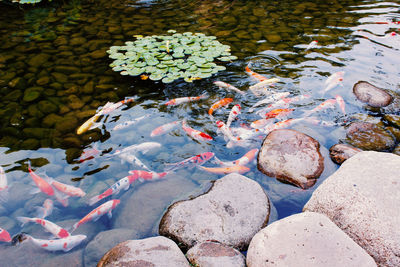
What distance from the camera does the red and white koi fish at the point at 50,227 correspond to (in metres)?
3.17

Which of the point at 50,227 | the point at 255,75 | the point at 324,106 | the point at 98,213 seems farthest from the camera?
the point at 255,75

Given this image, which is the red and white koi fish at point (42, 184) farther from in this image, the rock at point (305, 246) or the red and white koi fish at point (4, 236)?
the rock at point (305, 246)

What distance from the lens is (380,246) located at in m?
2.56

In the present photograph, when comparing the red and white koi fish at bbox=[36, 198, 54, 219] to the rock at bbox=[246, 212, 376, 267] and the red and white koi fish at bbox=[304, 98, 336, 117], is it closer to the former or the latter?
the rock at bbox=[246, 212, 376, 267]

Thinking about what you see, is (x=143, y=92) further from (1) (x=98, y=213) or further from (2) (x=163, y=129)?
(1) (x=98, y=213)

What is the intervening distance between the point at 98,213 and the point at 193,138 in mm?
1778

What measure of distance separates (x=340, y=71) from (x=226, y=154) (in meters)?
3.30

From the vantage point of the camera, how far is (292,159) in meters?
3.66

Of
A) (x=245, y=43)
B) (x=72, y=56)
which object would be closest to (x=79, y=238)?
(x=72, y=56)

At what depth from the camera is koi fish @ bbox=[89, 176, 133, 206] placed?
11.8ft

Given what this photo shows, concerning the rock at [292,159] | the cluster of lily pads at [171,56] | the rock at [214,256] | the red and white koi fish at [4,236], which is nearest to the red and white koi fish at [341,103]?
the rock at [292,159]

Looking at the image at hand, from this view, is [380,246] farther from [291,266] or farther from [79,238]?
[79,238]

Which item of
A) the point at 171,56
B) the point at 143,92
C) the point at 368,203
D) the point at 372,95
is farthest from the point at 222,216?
the point at 171,56

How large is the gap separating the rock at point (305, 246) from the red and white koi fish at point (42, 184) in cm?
262
